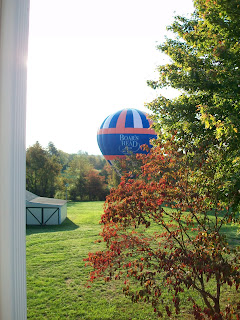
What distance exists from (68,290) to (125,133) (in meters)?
13.0

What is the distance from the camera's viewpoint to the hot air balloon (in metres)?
17.5

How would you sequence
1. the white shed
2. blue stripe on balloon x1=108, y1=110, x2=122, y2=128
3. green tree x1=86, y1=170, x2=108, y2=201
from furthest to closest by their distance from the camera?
green tree x1=86, y1=170, x2=108, y2=201 → blue stripe on balloon x1=108, y1=110, x2=122, y2=128 → the white shed

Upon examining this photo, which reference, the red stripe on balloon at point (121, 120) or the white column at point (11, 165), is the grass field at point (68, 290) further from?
the red stripe on balloon at point (121, 120)

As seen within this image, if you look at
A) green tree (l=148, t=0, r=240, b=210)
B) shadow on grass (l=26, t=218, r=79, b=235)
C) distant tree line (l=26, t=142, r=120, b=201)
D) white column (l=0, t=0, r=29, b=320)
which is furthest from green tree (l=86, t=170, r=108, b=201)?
white column (l=0, t=0, r=29, b=320)

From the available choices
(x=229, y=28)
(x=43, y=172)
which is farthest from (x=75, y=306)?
Answer: (x=43, y=172)

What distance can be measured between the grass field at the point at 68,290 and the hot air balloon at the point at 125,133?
9.60 m

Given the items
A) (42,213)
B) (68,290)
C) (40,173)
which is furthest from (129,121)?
(68,290)

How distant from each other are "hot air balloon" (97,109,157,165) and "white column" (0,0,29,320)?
49.8 feet

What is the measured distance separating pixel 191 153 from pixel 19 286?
253cm

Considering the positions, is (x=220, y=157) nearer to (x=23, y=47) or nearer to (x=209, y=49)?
(x=209, y=49)

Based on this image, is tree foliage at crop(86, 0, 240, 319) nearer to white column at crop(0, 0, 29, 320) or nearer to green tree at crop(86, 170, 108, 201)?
white column at crop(0, 0, 29, 320)

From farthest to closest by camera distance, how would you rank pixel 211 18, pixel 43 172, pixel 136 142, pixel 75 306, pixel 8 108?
pixel 43 172, pixel 136 142, pixel 75 306, pixel 211 18, pixel 8 108

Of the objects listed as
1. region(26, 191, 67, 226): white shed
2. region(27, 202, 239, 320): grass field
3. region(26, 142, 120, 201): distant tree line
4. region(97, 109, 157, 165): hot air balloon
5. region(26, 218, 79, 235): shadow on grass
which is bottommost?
region(27, 202, 239, 320): grass field

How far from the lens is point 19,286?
1.79 metres
